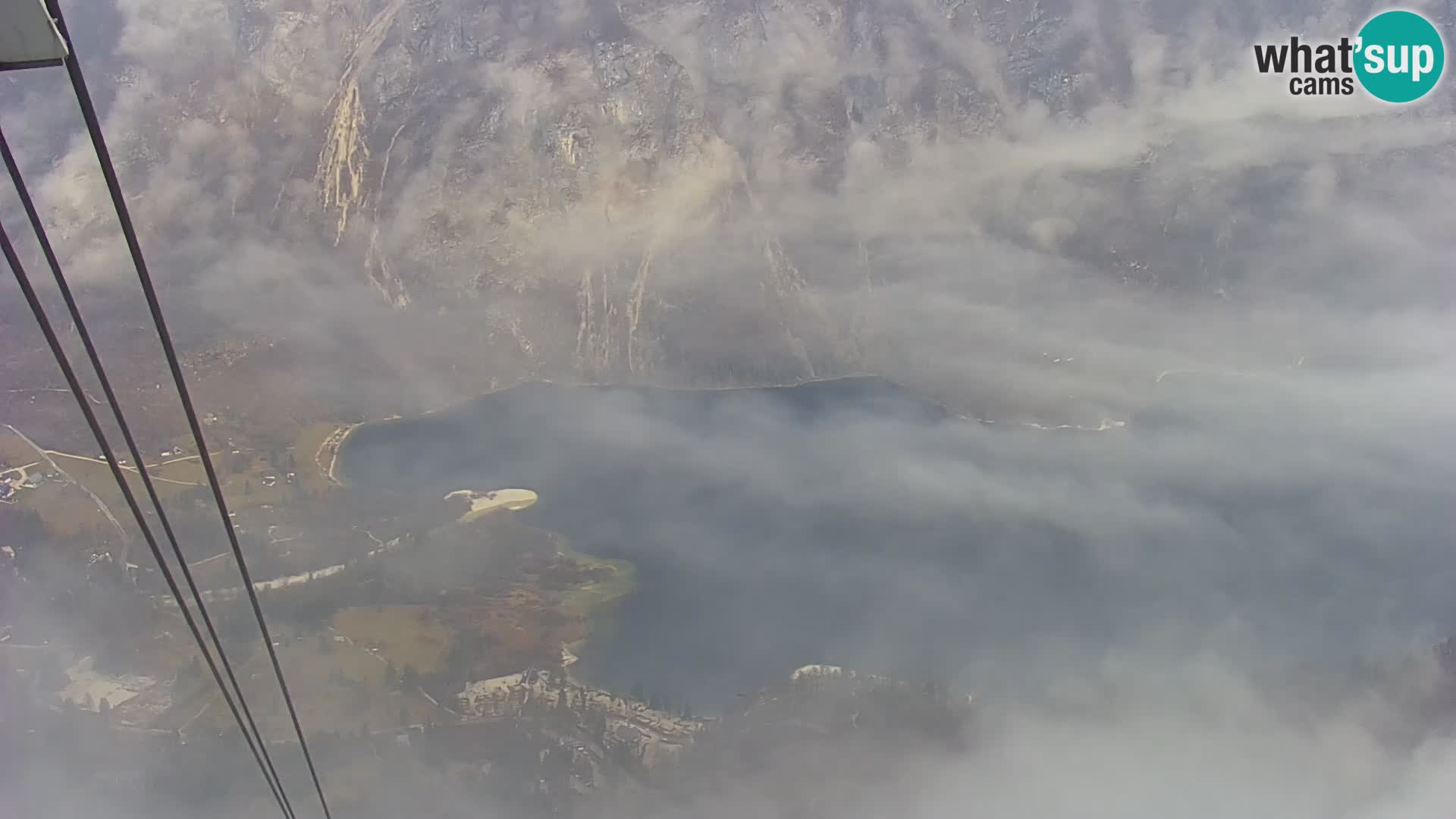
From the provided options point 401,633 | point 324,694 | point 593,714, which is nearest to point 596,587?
point 593,714

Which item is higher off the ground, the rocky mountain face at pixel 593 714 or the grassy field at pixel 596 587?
the grassy field at pixel 596 587

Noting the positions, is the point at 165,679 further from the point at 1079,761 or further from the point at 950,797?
the point at 1079,761

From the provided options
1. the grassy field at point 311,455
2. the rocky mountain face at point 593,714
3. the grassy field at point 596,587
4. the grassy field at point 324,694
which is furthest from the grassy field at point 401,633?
the grassy field at point 311,455

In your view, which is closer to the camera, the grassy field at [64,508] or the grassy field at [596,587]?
the grassy field at [596,587]

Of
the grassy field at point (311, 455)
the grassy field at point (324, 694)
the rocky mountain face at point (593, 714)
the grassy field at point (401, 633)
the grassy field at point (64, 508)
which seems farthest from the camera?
the grassy field at point (311, 455)

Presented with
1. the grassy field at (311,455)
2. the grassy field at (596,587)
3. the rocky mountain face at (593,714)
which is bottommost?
the rocky mountain face at (593,714)

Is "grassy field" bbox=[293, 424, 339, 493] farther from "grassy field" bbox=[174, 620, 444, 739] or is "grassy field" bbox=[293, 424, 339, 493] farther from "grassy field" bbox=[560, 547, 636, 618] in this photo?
"grassy field" bbox=[560, 547, 636, 618]

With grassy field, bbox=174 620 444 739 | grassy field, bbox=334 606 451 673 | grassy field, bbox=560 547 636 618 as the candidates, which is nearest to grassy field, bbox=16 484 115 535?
grassy field, bbox=174 620 444 739

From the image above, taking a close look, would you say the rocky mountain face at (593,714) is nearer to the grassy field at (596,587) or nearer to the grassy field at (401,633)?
the grassy field at (401,633)

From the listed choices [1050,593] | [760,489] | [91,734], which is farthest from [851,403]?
[91,734]
